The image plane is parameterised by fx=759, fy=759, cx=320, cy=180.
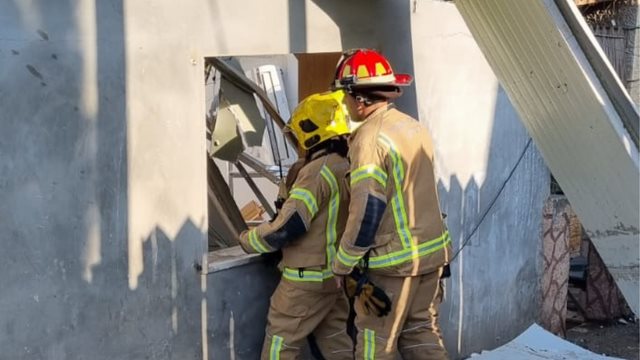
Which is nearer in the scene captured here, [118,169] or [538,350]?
[118,169]

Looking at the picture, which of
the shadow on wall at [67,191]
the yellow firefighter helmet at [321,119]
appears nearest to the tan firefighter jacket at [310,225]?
the yellow firefighter helmet at [321,119]

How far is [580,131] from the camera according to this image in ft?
9.46

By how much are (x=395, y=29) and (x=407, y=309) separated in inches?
68.6

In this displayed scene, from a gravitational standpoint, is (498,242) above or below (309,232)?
below

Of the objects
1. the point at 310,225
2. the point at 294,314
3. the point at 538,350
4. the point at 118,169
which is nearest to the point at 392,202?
the point at 310,225

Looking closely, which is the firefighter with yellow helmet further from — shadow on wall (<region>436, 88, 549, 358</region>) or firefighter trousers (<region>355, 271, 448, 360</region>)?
shadow on wall (<region>436, 88, 549, 358</region>)

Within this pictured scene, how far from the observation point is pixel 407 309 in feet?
12.8

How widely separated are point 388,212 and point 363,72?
72 cm

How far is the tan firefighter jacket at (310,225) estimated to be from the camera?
12.5 ft

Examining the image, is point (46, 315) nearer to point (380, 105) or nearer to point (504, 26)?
point (380, 105)

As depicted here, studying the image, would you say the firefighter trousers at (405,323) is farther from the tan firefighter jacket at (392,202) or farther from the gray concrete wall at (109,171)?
the gray concrete wall at (109,171)

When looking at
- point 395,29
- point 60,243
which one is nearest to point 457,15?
point 395,29

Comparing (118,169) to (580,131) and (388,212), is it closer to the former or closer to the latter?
(388,212)

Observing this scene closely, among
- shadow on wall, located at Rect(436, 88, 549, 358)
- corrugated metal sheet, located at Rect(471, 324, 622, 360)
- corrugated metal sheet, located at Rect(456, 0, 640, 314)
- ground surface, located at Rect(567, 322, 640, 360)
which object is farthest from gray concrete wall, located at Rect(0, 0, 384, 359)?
ground surface, located at Rect(567, 322, 640, 360)
